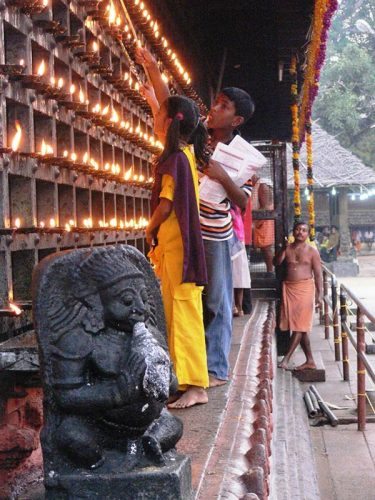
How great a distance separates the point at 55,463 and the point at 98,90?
306cm

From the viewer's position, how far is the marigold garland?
7.63 metres

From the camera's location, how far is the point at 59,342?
239cm

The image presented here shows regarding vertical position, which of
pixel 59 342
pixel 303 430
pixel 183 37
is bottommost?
pixel 303 430

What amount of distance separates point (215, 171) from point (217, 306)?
0.76 m

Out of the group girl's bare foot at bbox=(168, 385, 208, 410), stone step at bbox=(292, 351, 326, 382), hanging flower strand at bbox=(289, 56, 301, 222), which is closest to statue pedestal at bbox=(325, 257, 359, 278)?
hanging flower strand at bbox=(289, 56, 301, 222)

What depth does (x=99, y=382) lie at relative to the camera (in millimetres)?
2412

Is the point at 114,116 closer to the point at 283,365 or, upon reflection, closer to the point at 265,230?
the point at 283,365

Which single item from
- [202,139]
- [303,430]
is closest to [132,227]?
[202,139]

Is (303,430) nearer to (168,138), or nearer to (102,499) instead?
(168,138)

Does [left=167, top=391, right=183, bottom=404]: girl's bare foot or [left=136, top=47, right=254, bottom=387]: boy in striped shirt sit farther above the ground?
[left=136, top=47, right=254, bottom=387]: boy in striped shirt

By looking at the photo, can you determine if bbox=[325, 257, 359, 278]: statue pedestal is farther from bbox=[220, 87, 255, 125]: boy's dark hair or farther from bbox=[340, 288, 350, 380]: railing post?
bbox=[220, 87, 255, 125]: boy's dark hair

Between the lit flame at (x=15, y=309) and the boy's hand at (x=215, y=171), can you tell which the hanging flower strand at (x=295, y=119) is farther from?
the lit flame at (x=15, y=309)

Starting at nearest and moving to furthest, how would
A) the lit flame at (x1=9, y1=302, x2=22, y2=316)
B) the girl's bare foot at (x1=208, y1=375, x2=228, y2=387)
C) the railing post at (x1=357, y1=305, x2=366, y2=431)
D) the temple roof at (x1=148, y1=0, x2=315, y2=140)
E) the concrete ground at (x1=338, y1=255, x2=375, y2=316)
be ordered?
the lit flame at (x1=9, y1=302, x2=22, y2=316) → the girl's bare foot at (x1=208, y1=375, x2=228, y2=387) → the railing post at (x1=357, y1=305, x2=366, y2=431) → the temple roof at (x1=148, y1=0, x2=315, y2=140) → the concrete ground at (x1=338, y1=255, x2=375, y2=316)

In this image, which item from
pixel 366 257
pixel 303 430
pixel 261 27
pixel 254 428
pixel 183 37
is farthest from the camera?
pixel 366 257
